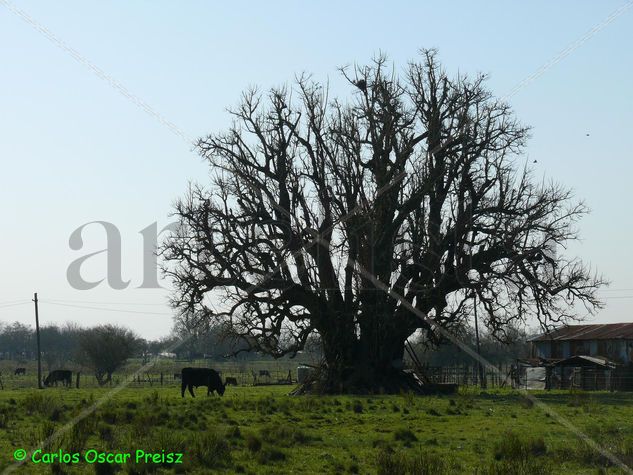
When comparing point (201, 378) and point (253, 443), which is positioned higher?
point (201, 378)

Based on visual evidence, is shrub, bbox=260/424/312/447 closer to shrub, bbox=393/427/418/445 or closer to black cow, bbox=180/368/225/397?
shrub, bbox=393/427/418/445

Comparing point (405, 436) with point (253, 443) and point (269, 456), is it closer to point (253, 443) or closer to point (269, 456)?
point (253, 443)

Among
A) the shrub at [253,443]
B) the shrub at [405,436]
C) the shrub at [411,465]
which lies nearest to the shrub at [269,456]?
the shrub at [253,443]

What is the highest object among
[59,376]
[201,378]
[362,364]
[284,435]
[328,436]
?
[362,364]

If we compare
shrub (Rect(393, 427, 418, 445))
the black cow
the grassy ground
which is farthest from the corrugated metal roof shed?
shrub (Rect(393, 427, 418, 445))

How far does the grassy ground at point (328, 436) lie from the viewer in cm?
1550

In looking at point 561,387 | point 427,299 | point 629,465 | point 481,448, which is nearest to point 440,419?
point 481,448

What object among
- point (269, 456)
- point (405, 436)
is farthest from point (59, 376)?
point (269, 456)

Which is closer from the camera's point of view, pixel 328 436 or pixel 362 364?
pixel 328 436

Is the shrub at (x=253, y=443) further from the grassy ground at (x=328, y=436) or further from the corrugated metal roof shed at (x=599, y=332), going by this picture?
the corrugated metal roof shed at (x=599, y=332)

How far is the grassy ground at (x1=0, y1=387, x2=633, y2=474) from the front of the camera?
15.5 m

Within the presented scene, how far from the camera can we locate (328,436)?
20016 mm

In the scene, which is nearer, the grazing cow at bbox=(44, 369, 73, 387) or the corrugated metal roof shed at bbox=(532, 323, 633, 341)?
the grazing cow at bbox=(44, 369, 73, 387)

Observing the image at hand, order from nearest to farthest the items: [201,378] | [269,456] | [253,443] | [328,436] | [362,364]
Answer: [269,456] → [253,443] → [328,436] → [362,364] → [201,378]
